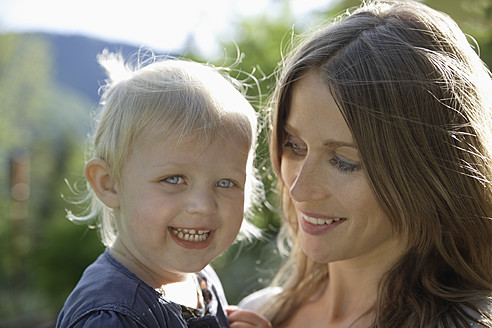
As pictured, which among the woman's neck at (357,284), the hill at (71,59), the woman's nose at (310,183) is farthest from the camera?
the hill at (71,59)

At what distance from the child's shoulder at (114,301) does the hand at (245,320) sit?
36 cm

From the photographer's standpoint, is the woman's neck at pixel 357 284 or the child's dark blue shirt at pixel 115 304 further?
the woman's neck at pixel 357 284

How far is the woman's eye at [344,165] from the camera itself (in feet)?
5.44

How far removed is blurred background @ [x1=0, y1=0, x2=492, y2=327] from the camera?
14.0 ft

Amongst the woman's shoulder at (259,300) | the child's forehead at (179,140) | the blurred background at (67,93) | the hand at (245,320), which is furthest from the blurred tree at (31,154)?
the child's forehead at (179,140)

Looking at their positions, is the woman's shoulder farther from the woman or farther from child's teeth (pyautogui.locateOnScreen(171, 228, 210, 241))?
child's teeth (pyautogui.locateOnScreen(171, 228, 210, 241))

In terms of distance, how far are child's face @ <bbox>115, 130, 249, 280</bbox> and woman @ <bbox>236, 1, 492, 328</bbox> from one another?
0.77 ft

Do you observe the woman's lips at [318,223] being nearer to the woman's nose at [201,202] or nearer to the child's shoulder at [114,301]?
the woman's nose at [201,202]

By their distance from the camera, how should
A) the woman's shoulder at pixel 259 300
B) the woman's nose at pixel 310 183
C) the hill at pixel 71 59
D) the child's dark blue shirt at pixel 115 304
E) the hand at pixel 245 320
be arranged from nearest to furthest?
the child's dark blue shirt at pixel 115 304
the woman's nose at pixel 310 183
the hand at pixel 245 320
the woman's shoulder at pixel 259 300
the hill at pixel 71 59

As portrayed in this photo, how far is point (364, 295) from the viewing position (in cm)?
188

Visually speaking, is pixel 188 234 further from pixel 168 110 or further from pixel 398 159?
pixel 398 159

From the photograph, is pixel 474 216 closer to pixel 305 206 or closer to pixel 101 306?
pixel 305 206

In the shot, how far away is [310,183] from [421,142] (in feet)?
1.14

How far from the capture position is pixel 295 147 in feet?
6.17
